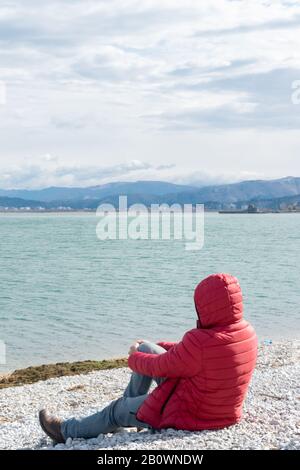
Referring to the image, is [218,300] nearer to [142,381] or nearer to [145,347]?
[145,347]

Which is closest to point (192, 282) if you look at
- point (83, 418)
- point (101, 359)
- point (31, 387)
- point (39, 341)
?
point (39, 341)

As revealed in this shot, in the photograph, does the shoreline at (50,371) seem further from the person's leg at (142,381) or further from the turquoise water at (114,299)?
the person's leg at (142,381)

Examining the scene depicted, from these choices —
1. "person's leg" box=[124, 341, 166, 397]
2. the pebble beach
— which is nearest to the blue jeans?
"person's leg" box=[124, 341, 166, 397]

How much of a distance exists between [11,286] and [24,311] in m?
14.0

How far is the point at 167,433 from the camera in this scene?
7340 mm

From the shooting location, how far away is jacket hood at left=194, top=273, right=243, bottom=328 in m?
6.71

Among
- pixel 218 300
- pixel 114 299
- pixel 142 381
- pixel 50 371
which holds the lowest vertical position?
pixel 114 299

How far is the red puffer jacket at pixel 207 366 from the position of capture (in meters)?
6.80

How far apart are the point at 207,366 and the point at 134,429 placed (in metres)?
1.86

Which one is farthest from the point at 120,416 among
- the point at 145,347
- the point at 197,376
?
the point at 197,376

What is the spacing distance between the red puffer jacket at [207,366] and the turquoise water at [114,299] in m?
13.6

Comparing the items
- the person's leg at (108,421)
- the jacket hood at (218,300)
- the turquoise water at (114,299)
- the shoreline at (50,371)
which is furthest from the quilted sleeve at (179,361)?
the turquoise water at (114,299)

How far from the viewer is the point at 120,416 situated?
754cm
